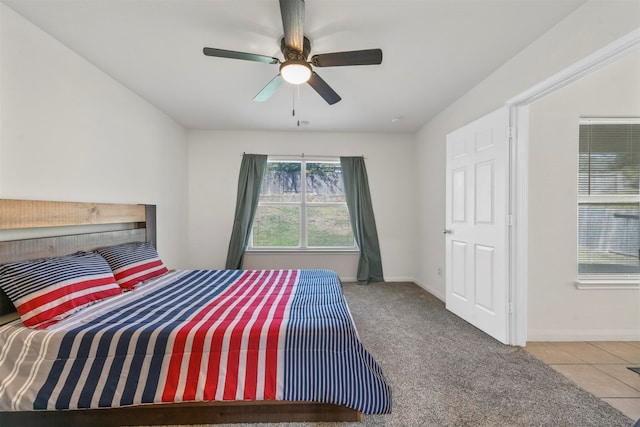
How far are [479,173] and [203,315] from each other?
8.84 ft

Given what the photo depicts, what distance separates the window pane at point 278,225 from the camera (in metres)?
4.34

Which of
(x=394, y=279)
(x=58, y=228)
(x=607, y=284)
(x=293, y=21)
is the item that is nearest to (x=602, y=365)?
(x=607, y=284)

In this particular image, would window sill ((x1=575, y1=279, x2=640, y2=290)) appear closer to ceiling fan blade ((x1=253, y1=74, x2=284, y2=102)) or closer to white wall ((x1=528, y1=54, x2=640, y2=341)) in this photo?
white wall ((x1=528, y1=54, x2=640, y2=341))

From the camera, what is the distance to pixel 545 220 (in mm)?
2426

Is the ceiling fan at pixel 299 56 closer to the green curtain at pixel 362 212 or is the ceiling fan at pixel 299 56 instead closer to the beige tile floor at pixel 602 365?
the green curtain at pixel 362 212

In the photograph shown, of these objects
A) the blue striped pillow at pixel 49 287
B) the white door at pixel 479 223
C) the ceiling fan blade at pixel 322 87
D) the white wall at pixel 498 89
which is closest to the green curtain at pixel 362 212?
the white wall at pixel 498 89

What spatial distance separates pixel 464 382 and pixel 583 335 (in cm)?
151

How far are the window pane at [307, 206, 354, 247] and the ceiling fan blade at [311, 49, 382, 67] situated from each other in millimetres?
2746

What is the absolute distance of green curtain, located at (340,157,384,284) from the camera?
14.0ft

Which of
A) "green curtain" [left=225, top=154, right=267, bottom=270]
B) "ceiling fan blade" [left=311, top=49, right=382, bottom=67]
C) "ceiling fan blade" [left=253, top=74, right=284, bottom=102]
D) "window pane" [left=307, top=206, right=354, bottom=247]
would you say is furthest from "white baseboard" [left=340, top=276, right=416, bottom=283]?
"ceiling fan blade" [left=311, top=49, right=382, bottom=67]

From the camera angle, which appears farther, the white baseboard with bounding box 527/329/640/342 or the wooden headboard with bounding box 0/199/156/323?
the white baseboard with bounding box 527/329/640/342

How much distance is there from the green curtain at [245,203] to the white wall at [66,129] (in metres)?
1.11

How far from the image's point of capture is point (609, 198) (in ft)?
8.28

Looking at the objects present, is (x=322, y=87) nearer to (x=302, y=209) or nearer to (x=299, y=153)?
(x=299, y=153)
